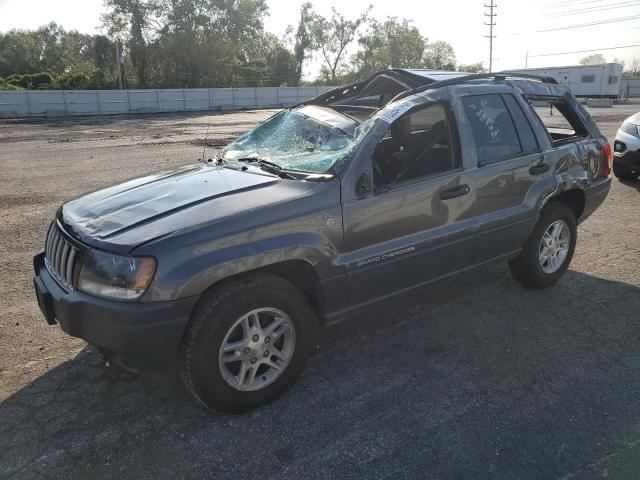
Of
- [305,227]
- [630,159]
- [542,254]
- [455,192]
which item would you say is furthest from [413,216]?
[630,159]

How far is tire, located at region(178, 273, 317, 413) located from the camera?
2672mm

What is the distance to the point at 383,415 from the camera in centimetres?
291

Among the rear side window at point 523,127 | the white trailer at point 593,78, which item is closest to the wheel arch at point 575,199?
the rear side window at point 523,127

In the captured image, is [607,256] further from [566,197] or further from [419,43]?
[419,43]

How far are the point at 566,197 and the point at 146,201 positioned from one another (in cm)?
361

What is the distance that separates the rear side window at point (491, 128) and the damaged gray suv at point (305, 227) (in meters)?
0.01

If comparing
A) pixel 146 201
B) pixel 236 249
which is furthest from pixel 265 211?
pixel 146 201

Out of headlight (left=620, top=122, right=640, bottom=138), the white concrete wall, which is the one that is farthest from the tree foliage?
headlight (left=620, top=122, right=640, bottom=138)

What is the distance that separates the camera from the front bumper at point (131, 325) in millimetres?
2525

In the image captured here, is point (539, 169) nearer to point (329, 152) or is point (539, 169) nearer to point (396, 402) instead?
point (329, 152)

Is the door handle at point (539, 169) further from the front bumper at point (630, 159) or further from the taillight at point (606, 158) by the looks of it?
the front bumper at point (630, 159)

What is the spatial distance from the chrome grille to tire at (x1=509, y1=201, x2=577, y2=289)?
347cm

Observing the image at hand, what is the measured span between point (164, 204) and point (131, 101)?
32.9 metres

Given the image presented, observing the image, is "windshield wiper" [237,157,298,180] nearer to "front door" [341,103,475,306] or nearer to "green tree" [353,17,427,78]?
"front door" [341,103,475,306]
